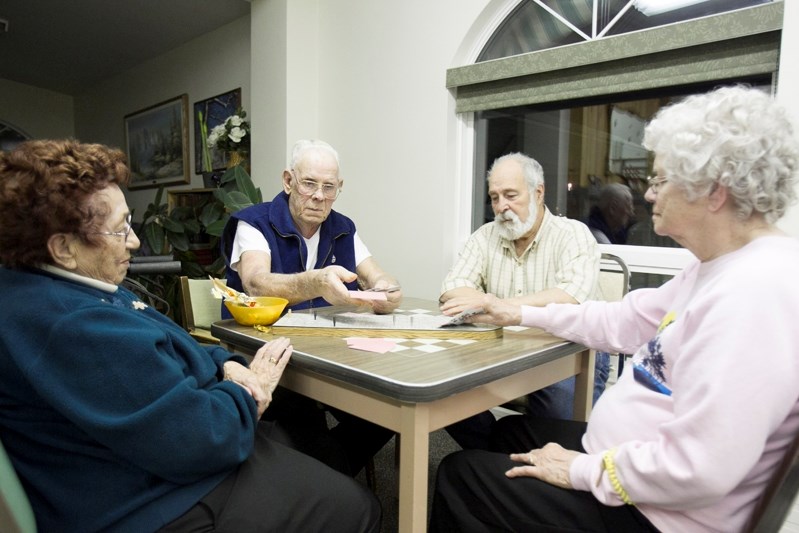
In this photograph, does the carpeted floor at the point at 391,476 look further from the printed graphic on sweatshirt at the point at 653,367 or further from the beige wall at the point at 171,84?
the beige wall at the point at 171,84

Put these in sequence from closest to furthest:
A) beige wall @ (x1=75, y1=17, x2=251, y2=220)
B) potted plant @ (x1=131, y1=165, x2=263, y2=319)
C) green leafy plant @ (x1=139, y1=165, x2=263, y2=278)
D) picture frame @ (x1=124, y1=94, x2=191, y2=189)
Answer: green leafy plant @ (x1=139, y1=165, x2=263, y2=278)
potted plant @ (x1=131, y1=165, x2=263, y2=319)
beige wall @ (x1=75, y1=17, x2=251, y2=220)
picture frame @ (x1=124, y1=94, x2=191, y2=189)

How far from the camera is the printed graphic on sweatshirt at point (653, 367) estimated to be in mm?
976

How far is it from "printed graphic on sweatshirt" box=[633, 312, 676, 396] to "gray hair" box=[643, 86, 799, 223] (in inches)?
10.7

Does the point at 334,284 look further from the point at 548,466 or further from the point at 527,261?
the point at 527,261

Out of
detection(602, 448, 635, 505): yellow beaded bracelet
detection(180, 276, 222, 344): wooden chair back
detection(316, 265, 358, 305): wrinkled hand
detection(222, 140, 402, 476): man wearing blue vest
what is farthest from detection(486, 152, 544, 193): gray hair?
detection(180, 276, 222, 344): wooden chair back

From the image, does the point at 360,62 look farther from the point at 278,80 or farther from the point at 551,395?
the point at 551,395

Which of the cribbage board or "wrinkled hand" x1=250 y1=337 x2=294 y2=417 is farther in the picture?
the cribbage board

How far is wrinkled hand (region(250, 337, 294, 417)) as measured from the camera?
116 cm

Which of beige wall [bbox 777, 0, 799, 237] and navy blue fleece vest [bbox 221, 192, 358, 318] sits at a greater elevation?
beige wall [bbox 777, 0, 799, 237]

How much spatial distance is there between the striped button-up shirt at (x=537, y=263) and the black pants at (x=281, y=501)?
3.67 feet

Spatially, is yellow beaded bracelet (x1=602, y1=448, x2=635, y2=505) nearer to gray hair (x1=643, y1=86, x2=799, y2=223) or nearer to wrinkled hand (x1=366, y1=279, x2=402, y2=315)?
gray hair (x1=643, y1=86, x2=799, y2=223)

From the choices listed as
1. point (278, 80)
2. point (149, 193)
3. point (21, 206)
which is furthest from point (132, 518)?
point (149, 193)

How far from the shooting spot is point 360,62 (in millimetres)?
3332

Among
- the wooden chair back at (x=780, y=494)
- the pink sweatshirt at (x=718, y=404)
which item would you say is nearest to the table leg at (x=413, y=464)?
the pink sweatshirt at (x=718, y=404)
